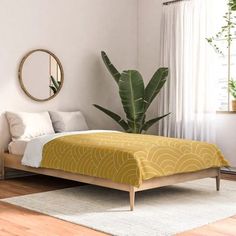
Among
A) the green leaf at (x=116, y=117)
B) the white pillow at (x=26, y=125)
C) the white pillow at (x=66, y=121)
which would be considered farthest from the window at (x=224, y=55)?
the white pillow at (x=26, y=125)

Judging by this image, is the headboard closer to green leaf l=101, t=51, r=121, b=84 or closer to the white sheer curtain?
green leaf l=101, t=51, r=121, b=84

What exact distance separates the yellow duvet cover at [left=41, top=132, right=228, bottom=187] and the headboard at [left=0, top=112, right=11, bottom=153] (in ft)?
3.14

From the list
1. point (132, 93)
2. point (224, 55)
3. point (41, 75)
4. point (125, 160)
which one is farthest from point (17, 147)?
point (224, 55)

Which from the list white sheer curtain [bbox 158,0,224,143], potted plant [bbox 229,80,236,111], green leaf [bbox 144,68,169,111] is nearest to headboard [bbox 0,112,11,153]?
green leaf [bbox 144,68,169,111]

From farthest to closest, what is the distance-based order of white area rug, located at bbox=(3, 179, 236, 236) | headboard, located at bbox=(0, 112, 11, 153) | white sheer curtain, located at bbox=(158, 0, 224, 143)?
white sheer curtain, located at bbox=(158, 0, 224, 143), headboard, located at bbox=(0, 112, 11, 153), white area rug, located at bbox=(3, 179, 236, 236)

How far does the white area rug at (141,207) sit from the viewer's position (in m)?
3.30

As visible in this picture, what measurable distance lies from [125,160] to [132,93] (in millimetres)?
2138

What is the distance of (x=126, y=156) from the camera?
3.82m

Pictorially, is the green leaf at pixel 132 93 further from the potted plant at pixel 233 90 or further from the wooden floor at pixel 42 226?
the wooden floor at pixel 42 226

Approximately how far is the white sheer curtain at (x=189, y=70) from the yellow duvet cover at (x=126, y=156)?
1.43 m

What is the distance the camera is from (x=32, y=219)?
3.49 metres

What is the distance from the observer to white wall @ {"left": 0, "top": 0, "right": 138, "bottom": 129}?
17.9 ft

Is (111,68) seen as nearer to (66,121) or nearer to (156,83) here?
(156,83)

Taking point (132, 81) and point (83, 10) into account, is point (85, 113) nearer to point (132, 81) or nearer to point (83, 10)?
point (132, 81)
